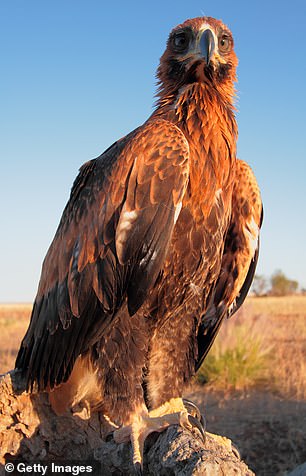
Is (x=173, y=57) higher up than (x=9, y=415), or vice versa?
(x=173, y=57)

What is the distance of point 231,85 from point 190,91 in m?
0.48

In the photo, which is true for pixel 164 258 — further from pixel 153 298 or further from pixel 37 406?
pixel 37 406

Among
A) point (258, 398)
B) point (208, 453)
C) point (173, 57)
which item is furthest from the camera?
point (258, 398)

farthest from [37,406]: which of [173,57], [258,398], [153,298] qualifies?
[258,398]

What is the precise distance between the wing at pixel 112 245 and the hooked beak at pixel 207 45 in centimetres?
67

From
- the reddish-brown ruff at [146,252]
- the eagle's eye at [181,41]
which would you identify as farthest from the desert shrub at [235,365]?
the eagle's eye at [181,41]

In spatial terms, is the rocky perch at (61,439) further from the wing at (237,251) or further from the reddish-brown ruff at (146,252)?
the wing at (237,251)

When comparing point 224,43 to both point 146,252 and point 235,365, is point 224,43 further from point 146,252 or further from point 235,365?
point 235,365

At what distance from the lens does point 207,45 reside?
3891mm

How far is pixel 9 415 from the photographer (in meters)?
3.58

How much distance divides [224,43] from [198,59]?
427 millimetres

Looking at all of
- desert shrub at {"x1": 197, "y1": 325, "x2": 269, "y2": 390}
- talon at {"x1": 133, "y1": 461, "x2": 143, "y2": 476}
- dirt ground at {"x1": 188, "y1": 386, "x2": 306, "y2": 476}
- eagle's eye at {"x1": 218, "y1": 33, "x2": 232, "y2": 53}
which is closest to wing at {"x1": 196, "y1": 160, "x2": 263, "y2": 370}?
eagle's eye at {"x1": 218, "y1": 33, "x2": 232, "y2": 53}

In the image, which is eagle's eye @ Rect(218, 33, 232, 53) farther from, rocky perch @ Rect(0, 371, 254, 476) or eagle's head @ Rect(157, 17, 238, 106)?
rocky perch @ Rect(0, 371, 254, 476)

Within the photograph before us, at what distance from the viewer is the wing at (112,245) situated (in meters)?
3.38
